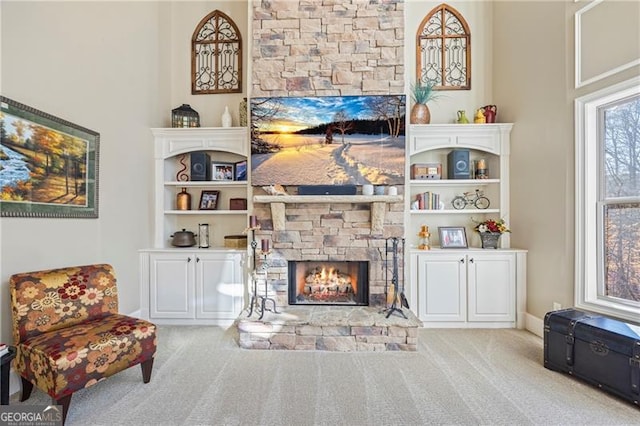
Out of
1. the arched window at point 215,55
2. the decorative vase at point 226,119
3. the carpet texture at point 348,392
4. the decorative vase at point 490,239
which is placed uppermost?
the arched window at point 215,55

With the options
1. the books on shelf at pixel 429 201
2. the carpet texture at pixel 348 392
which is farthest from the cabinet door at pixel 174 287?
the books on shelf at pixel 429 201

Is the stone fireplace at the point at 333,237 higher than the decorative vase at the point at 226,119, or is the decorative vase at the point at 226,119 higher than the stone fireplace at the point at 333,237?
the decorative vase at the point at 226,119

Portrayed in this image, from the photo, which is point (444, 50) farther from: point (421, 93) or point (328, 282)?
point (328, 282)

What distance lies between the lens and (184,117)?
12.9ft

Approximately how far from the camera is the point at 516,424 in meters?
1.90

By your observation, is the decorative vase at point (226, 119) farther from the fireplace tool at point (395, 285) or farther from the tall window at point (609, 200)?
the tall window at point (609, 200)

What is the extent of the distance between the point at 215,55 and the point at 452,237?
4018 millimetres

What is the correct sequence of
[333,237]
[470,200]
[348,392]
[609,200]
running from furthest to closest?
1. [470,200]
2. [333,237]
3. [609,200]
4. [348,392]

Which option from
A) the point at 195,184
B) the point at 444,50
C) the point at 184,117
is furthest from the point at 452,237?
the point at 184,117

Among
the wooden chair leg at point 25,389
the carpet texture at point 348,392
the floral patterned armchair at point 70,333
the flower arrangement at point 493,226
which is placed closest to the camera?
the floral patterned armchair at point 70,333

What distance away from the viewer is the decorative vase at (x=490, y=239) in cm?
363

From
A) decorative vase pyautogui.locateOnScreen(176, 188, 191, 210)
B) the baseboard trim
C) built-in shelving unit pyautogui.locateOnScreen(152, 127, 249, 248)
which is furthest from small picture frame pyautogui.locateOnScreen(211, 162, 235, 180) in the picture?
the baseboard trim

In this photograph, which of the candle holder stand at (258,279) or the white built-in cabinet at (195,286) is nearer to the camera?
the candle holder stand at (258,279)

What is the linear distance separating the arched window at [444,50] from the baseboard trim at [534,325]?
3056mm
